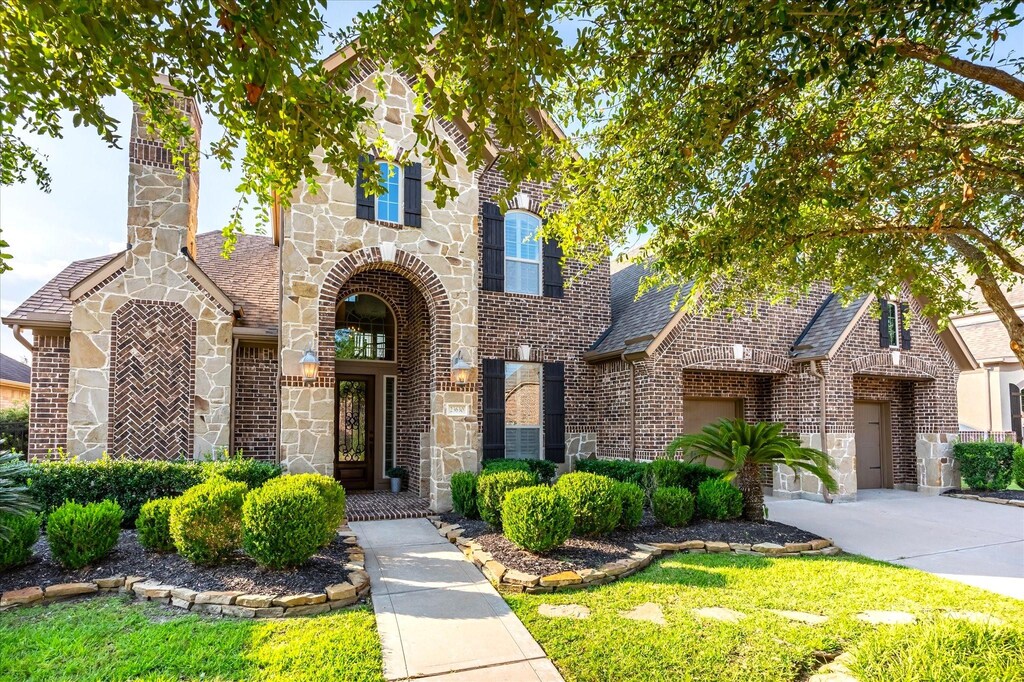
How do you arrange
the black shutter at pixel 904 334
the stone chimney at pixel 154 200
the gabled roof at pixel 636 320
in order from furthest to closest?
1. the black shutter at pixel 904 334
2. the gabled roof at pixel 636 320
3. the stone chimney at pixel 154 200

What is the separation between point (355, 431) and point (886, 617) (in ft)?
31.7

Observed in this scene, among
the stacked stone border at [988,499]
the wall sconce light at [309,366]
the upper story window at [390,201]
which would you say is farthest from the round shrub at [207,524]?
the stacked stone border at [988,499]

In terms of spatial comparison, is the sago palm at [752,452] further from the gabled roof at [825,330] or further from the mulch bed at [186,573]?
the mulch bed at [186,573]

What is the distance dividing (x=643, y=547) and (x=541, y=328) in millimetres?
5712

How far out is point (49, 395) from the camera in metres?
9.11

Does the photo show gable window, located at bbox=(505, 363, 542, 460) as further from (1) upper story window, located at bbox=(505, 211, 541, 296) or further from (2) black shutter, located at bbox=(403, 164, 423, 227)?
(2) black shutter, located at bbox=(403, 164, 423, 227)

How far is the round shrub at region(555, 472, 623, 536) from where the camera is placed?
7.30 meters

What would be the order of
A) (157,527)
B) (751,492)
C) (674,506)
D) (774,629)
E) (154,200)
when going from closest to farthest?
(774,629), (157,527), (674,506), (751,492), (154,200)

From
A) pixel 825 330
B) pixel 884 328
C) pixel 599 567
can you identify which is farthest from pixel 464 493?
pixel 884 328

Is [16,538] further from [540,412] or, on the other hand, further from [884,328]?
[884,328]

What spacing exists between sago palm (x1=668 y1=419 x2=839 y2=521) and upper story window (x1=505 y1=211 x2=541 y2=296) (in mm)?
4618

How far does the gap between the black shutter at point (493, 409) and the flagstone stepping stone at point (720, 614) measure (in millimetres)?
6089

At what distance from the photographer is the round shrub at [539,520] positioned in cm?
655

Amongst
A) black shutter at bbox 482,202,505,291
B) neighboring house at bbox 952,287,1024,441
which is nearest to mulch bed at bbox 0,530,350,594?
black shutter at bbox 482,202,505,291
